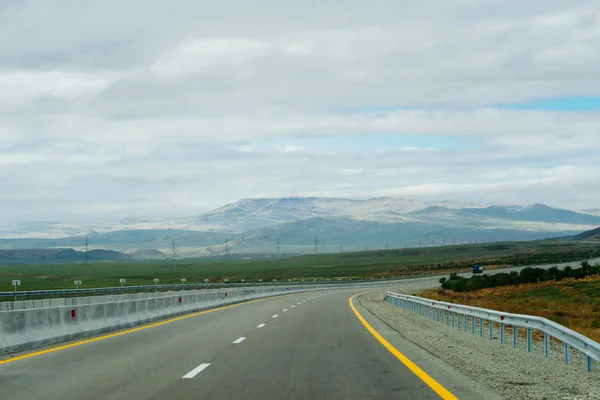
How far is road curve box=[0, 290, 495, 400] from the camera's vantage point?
36.5 ft

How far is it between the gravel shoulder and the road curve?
1.40 ft

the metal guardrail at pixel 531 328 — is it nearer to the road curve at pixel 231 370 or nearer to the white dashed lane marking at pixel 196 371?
the road curve at pixel 231 370

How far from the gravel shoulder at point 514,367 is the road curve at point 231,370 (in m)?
0.43

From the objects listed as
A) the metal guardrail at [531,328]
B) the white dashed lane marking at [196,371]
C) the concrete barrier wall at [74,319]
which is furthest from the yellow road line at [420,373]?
the concrete barrier wall at [74,319]

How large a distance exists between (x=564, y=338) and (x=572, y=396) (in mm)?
3782

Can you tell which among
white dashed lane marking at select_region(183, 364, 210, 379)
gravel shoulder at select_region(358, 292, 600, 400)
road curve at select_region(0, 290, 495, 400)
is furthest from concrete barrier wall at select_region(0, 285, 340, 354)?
gravel shoulder at select_region(358, 292, 600, 400)

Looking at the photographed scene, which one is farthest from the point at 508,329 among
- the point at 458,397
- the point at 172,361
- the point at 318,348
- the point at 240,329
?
the point at 458,397

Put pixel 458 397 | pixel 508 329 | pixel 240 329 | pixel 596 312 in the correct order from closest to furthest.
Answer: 1. pixel 458 397
2. pixel 240 329
3. pixel 508 329
4. pixel 596 312

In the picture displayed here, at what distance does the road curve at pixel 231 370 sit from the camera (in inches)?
438

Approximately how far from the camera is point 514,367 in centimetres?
1432

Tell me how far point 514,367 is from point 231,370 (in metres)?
5.08

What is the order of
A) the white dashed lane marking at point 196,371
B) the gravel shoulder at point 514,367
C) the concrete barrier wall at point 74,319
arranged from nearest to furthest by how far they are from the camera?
the gravel shoulder at point 514,367
the white dashed lane marking at point 196,371
the concrete barrier wall at point 74,319

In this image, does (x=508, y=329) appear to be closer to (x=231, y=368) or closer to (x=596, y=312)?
(x=596, y=312)

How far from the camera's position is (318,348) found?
1764cm
